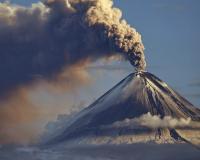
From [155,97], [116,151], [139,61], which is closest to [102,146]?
[116,151]

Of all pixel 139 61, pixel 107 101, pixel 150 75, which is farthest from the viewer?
pixel 107 101

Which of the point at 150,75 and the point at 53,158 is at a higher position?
the point at 150,75

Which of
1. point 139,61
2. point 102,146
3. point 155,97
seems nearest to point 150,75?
point 155,97

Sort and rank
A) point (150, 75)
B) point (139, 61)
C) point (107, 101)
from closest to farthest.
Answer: point (139, 61) → point (150, 75) → point (107, 101)

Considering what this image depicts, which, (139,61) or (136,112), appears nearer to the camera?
(139,61)

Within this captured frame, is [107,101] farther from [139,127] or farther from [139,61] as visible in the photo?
[139,61]

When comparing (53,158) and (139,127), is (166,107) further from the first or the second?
(53,158)
